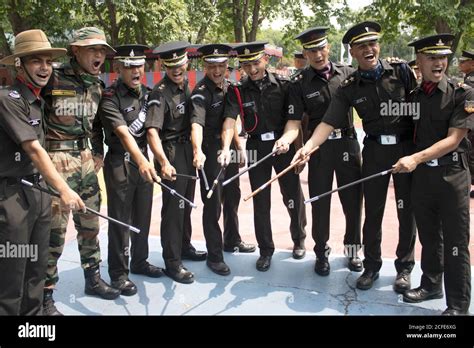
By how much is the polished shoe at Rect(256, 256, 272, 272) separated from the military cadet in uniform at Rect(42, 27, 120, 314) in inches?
70.9

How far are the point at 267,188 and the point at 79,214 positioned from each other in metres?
1.99

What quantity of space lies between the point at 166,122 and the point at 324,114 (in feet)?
5.30

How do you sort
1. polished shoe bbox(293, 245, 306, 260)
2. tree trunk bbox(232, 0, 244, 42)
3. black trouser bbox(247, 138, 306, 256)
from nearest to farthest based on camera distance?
black trouser bbox(247, 138, 306, 256), polished shoe bbox(293, 245, 306, 260), tree trunk bbox(232, 0, 244, 42)

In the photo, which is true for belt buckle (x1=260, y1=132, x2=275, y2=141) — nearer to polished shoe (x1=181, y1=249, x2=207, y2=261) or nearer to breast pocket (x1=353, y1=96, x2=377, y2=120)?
breast pocket (x1=353, y1=96, x2=377, y2=120)

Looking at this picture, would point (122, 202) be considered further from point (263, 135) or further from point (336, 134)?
point (336, 134)

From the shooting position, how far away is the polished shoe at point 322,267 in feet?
16.3

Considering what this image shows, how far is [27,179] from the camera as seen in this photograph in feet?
11.7

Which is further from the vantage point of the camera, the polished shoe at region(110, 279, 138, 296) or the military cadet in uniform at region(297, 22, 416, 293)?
the polished shoe at region(110, 279, 138, 296)

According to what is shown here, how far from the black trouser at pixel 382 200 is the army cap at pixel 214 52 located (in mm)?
1680

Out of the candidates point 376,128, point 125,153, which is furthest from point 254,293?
point 376,128

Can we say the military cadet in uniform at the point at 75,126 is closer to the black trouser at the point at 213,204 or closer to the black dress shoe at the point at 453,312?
the black trouser at the point at 213,204

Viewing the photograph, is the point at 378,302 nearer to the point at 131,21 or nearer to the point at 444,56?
the point at 444,56

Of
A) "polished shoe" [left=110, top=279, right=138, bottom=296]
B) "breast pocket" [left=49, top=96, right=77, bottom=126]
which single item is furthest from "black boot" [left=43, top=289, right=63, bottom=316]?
"breast pocket" [left=49, top=96, right=77, bottom=126]

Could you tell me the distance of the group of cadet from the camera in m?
3.58
